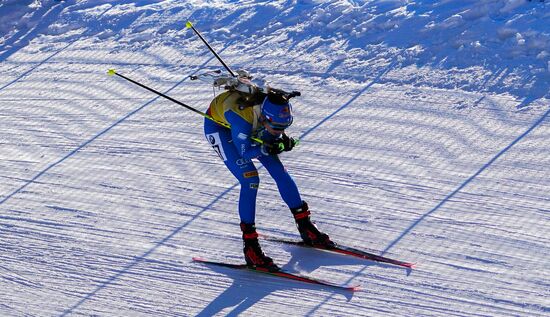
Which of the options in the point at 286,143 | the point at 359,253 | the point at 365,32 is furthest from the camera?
the point at 365,32

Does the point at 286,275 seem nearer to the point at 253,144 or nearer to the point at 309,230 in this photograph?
the point at 309,230

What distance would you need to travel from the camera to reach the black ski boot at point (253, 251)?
6.90m

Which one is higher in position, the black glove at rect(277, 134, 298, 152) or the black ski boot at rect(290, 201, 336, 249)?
the black glove at rect(277, 134, 298, 152)

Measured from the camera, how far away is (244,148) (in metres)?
6.85

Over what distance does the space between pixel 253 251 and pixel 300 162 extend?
1.75m

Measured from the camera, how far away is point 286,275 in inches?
269

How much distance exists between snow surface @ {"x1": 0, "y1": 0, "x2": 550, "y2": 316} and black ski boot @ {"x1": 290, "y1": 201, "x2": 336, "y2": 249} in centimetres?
9

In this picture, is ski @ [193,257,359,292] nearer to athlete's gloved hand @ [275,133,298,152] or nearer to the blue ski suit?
the blue ski suit

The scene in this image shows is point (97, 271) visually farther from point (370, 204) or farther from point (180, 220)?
point (370, 204)

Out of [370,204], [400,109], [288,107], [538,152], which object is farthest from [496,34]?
[288,107]

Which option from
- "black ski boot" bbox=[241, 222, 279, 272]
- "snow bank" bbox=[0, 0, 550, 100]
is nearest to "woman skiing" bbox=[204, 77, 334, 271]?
"black ski boot" bbox=[241, 222, 279, 272]

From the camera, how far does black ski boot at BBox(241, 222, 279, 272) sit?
6898 millimetres

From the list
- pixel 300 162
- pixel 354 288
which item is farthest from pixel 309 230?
pixel 300 162

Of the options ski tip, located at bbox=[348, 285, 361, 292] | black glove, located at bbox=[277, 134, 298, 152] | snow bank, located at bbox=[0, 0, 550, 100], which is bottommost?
ski tip, located at bbox=[348, 285, 361, 292]
